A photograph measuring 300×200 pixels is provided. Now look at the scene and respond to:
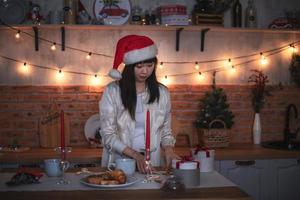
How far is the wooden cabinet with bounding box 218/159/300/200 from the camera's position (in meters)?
3.46

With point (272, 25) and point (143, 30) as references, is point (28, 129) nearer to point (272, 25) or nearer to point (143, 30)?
point (143, 30)

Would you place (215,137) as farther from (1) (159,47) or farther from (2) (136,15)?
(2) (136,15)

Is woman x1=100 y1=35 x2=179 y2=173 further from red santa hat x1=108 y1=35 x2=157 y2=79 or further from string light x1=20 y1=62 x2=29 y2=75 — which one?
string light x1=20 y1=62 x2=29 y2=75

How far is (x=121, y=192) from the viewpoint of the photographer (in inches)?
73.2

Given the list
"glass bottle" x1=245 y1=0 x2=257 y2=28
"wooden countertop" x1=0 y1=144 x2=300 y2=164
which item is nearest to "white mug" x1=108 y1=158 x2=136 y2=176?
"wooden countertop" x1=0 y1=144 x2=300 y2=164

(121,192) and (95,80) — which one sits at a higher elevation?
(95,80)

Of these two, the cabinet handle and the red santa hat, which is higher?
the red santa hat

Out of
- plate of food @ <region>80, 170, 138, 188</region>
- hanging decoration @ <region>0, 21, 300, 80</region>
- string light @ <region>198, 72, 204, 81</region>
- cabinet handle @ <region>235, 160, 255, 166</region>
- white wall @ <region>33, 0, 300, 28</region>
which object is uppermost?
white wall @ <region>33, 0, 300, 28</region>

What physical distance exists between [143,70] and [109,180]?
813mm

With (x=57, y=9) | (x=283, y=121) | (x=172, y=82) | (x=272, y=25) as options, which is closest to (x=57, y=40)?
(x=57, y=9)

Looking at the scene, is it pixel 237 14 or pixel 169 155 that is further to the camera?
pixel 237 14

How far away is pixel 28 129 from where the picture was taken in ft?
12.5

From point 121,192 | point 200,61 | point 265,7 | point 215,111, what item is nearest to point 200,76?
point 200,61

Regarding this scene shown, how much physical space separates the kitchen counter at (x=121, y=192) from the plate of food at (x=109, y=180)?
17 mm
